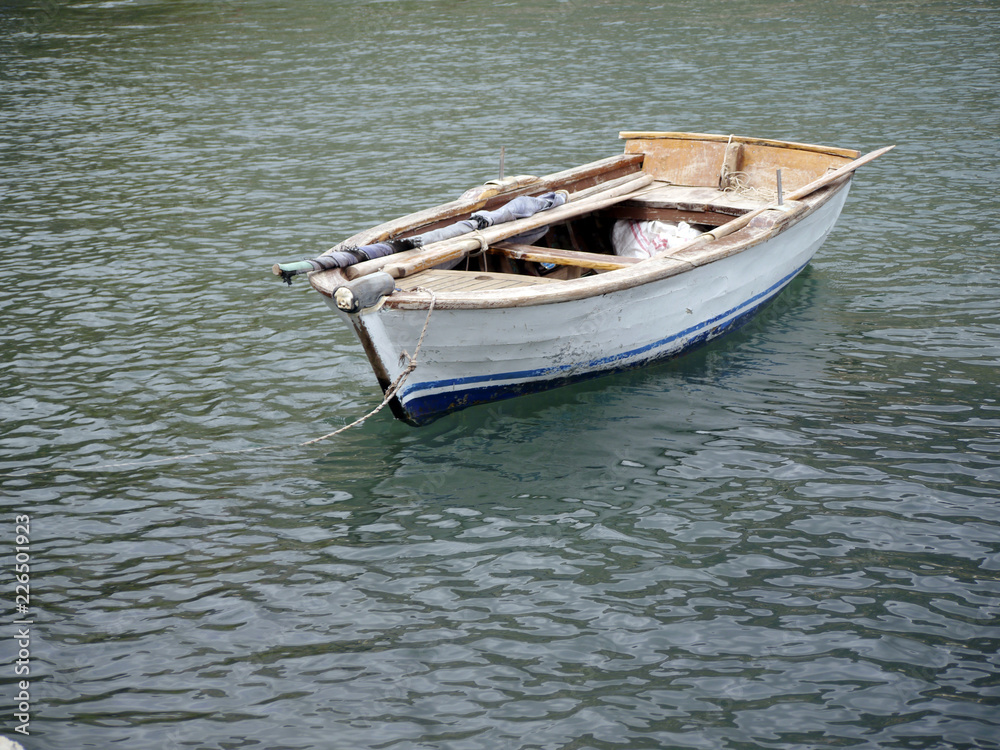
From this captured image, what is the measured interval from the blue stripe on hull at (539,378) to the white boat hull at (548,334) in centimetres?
1

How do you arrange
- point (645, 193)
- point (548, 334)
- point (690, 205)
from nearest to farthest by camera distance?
point (548, 334) → point (690, 205) → point (645, 193)

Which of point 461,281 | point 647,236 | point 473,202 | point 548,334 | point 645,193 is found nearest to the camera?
point 548,334

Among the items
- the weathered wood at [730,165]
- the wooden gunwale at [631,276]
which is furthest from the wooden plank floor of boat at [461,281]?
the weathered wood at [730,165]

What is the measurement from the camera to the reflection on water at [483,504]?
5125 millimetres

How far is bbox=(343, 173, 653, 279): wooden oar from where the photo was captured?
25.6 feet

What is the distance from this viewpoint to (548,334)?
302 inches

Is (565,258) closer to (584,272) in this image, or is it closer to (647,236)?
(584,272)

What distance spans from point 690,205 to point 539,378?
11.6ft

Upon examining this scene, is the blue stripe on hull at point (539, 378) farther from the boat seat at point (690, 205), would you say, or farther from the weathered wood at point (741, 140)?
the weathered wood at point (741, 140)

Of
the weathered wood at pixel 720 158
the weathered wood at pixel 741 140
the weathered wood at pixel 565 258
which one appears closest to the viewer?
the weathered wood at pixel 565 258

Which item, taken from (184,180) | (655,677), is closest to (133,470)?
(655,677)

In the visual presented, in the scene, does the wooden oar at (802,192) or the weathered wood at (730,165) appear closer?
the wooden oar at (802,192)

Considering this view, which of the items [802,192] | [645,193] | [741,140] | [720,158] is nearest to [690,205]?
[645,193]

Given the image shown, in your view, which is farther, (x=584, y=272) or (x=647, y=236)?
(x=647, y=236)
